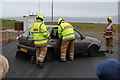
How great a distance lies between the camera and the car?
690 cm

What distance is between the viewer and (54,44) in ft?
23.2

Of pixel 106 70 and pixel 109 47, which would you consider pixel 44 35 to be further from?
pixel 106 70

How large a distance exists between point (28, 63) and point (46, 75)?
64.4 inches

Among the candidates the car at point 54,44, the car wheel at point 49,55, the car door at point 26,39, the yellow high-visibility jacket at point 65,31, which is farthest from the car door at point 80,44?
the car door at point 26,39

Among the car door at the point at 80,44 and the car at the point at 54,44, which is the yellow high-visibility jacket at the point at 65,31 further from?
the car door at the point at 80,44

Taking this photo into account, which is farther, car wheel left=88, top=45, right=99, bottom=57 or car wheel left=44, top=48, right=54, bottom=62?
car wheel left=88, top=45, right=99, bottom=57

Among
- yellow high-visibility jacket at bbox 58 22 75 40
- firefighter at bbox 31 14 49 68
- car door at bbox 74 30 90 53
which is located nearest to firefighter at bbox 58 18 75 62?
yellow high-visibility jacket at bbox 58 22 75 40

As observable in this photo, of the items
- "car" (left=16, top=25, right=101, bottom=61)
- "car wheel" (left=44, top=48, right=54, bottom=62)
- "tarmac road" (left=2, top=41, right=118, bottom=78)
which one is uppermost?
"car" (left=16, top=25, right=101, bottom=61)

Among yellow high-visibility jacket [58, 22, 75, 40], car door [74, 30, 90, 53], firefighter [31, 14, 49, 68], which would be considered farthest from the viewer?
car door [74, 30, 90, 53]

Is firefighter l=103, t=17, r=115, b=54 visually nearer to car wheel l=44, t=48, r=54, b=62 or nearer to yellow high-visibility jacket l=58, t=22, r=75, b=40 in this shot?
yellow high-visibility jacket l=58, t=22, r=75, b=40

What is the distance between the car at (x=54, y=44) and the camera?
6.90m

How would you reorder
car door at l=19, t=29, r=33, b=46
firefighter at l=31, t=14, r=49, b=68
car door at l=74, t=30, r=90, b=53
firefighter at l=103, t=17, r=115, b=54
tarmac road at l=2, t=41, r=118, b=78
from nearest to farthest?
tarmac road at l=2, t=41, r=118, b=78 < firefighter at l=31, t=14, r=49, b=68 < car door at l=19, t=29, r=33, b=46 < car door at l=74, t=30, r=90, b=53 < firefighter at l=103, t=17, r=115, b=54

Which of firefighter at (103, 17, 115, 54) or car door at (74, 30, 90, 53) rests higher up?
firefighter at (103, 17, 115, 54)

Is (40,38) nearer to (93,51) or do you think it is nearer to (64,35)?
(64,35)
